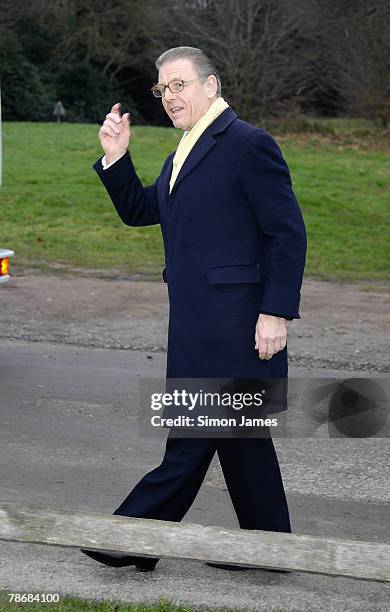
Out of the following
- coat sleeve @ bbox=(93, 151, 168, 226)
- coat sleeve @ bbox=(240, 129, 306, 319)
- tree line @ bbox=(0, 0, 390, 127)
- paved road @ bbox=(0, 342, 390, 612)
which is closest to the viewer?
coat sleeve @ bbox=(240, 129, 306, 319)

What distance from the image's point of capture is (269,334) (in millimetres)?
4121

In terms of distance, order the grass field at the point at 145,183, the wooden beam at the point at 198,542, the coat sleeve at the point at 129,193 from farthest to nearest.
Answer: the grass field at the point at 145,183 → the coat sleeve at the point at 129,193 → the wooden beam at the point at 198,542

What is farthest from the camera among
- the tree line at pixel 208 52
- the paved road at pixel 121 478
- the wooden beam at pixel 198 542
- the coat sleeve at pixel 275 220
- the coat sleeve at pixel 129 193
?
the tree line at pixel 208 52

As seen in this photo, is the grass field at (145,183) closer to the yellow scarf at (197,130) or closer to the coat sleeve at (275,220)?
the yellow scarf at (197,130)

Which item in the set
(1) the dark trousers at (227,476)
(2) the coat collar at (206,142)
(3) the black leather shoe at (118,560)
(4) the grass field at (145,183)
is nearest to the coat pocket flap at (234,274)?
(2) the coat collar at (206,142)

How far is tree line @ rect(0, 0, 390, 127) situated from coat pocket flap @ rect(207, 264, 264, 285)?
27.3m

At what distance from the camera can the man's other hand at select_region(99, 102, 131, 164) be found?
14.4 feet

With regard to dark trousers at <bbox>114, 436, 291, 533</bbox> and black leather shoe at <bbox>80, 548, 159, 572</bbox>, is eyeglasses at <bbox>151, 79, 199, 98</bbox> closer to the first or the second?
dark trousers at <bbox>114, 436, 291, 533</bbox>

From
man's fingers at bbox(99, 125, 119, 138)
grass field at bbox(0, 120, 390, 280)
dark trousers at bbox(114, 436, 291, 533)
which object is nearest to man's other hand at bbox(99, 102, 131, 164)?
man's fingers at bbox(99, 125, 119, 138)

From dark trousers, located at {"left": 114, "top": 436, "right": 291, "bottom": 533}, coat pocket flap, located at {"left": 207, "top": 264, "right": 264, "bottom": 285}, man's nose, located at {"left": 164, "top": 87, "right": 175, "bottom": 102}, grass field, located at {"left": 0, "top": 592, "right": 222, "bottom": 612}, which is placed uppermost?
man's nose, located at {"left": 164, "top": 87, "right": 175, "bottom": 102}

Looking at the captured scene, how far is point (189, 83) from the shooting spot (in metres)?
4.17

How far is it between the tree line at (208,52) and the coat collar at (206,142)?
2714cm

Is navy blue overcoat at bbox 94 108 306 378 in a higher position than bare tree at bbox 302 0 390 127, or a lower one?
lower

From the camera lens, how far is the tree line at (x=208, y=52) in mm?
36062
